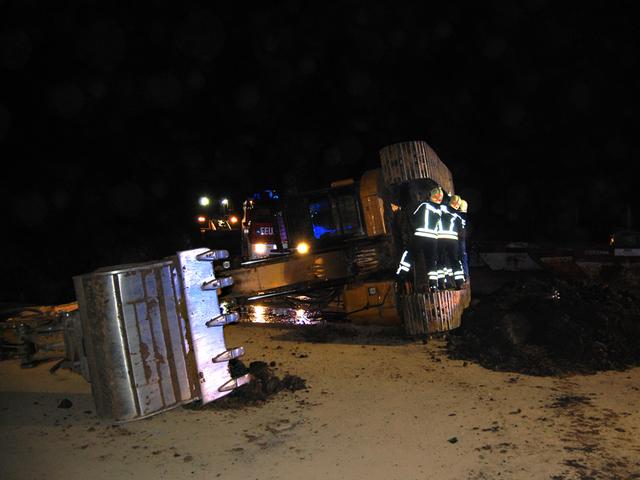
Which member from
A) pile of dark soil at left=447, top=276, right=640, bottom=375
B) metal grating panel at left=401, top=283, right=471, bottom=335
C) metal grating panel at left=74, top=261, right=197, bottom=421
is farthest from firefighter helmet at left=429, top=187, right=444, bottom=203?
metal grating panel at left=74, top=261, right=197, bottom=421

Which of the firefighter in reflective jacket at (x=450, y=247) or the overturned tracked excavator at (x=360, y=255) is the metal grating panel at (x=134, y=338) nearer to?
the overturned tracked excavator at (x=360, y=255)

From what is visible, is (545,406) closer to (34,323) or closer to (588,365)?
(588,365)

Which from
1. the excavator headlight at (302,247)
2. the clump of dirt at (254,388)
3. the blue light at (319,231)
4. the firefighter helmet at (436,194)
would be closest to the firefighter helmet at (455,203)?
the firefighter helmet at (436,194)

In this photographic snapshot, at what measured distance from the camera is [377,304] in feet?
24.0

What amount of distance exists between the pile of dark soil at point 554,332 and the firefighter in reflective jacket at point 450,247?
1.78 feet

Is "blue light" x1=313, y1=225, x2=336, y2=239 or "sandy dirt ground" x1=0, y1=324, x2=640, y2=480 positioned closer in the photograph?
"sandy dirt ground" x1=0, y1=324, x2=640, y2=480

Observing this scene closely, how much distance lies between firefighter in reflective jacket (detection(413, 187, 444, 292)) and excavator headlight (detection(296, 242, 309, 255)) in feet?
8.49

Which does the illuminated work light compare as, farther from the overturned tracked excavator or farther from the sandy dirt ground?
the sandy dirt ground

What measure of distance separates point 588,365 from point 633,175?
73.2 feet

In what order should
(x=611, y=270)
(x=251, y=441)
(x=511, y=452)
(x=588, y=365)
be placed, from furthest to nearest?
1. (x=611, y=270)
2. (x=588, y=365)
3. (x=251, y=441)
4. (x=511, y=452)

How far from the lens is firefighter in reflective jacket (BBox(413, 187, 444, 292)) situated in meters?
6.71

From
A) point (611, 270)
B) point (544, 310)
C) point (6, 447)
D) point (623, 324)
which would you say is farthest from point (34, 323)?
point (611, 270)

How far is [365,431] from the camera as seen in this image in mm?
4066

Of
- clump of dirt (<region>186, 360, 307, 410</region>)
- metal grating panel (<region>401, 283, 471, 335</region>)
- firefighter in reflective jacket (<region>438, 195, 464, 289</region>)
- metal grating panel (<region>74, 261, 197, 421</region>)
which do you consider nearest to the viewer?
metal grating panel (<region>74, 261, 197, 421</region>)
